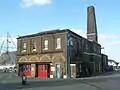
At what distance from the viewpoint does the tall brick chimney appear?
81094 mm

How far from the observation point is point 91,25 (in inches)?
3226

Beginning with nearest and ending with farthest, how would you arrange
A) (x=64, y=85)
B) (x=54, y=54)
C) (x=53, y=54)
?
(x=64, y=85)
(x=54, y=54)
(x=53, y=54)

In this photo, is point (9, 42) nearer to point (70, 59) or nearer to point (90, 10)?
point (90, 10)

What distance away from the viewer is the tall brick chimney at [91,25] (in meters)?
81.1

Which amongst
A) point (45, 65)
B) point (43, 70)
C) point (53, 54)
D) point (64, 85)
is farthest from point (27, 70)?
point (64, 85)

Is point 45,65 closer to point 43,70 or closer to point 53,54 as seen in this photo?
point 43,70

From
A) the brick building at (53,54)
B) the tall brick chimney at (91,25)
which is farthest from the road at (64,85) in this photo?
the tall brick chimney at (91,25)

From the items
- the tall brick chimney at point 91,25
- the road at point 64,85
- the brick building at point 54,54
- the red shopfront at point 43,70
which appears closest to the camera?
the road at point 64,85

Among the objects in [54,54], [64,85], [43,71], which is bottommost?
[64,85]

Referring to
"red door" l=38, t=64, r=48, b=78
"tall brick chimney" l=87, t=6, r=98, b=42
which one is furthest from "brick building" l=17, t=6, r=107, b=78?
"tall brick chimney" l=87, t=6, r=98, b=42

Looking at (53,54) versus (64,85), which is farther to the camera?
(53,54)

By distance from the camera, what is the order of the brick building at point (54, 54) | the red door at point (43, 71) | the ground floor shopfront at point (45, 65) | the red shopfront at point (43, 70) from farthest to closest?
the red door at point (43, 71) < the red shopfront at point (43, 70) < the ground floor shopfront at point (45, 65) < the brick building at point (54, 54)

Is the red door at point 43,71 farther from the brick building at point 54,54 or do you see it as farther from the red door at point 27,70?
the red door at point 27,70

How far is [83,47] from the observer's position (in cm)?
5500
